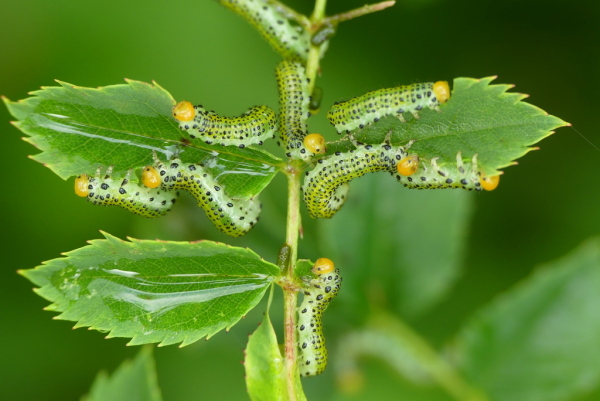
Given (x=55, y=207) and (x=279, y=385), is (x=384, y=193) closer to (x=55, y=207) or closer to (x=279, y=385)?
(x=279, y=385)

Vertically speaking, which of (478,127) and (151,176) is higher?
(478,127)

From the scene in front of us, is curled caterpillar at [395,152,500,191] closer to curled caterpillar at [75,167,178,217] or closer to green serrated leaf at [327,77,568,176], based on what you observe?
green serrated leaf at [327,77,568,176]

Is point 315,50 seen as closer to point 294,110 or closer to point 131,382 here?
point 294,110

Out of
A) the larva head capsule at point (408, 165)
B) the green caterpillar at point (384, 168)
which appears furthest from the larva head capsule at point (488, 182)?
the larva head capsule at point (408, 165)

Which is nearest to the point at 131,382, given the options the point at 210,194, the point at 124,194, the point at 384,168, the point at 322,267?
the point at 124,194

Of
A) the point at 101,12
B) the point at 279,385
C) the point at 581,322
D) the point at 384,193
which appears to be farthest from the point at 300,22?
the point at 581,322

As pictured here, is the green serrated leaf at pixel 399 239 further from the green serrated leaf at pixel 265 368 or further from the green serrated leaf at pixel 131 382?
the green serrated leaf at pixel 265 368
